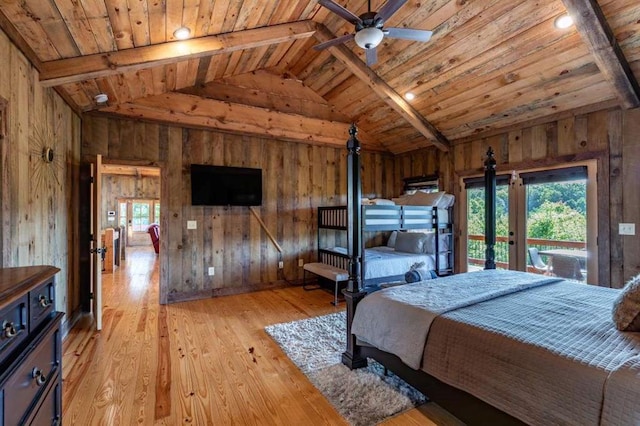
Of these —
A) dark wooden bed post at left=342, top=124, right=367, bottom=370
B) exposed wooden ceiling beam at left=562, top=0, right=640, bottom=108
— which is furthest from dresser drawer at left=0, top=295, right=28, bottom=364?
exposed wooden ceiling beam at left=562, top=0, right=640, bottom=108

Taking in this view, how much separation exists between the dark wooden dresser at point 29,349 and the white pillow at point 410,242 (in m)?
4.66

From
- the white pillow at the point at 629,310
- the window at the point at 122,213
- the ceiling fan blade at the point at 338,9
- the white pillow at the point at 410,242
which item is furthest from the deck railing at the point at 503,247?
the window at the point at 122,213

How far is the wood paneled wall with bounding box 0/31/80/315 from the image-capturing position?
209cm

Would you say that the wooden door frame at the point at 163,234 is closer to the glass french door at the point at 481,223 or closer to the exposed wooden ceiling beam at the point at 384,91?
the exposed wooden ceiling beam at the point at 384,91

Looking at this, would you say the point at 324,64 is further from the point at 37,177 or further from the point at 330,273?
the point at 37,177

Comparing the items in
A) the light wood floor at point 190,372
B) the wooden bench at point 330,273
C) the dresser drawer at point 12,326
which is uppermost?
the dresser drawer at point 12,326

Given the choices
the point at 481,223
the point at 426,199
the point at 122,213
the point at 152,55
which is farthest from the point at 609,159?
the point at 122,213

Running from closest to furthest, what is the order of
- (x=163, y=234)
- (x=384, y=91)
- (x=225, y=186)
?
(x=163, y=234) < (x=384, y=91) < (x=225, y=186)

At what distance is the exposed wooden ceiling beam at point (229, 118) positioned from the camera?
4.19 meters

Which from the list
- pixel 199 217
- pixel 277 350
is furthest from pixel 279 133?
pixel 277 350

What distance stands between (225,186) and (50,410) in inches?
142

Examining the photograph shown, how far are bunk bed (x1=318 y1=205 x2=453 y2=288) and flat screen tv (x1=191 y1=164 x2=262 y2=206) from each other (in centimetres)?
123

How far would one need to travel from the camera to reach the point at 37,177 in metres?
2.60

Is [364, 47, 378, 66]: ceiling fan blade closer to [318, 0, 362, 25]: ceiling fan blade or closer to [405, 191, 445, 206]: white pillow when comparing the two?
[318, 0, 362, 25]: ceiling fan blade
